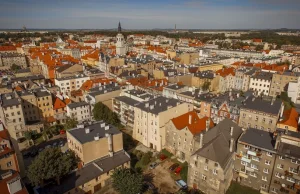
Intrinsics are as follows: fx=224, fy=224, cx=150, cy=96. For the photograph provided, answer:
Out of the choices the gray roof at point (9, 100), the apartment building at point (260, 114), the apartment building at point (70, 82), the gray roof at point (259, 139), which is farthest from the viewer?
the apartment building at point (70, 82)

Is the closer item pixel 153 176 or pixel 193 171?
pixel 193 171

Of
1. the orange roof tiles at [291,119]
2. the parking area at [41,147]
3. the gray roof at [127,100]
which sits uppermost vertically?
the gray roof at [127,100]

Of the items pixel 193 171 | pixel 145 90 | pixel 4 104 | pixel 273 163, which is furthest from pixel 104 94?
pixel 273 163

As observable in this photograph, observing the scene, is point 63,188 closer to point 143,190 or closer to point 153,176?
point 143,190

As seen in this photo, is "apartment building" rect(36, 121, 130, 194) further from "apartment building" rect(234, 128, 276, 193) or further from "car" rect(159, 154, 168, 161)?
"apartment building" rect(234, 128, 276, 193)

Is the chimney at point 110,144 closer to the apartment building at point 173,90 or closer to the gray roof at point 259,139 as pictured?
the gray roof at point 259,139

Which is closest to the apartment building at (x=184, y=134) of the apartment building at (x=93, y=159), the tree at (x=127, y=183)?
the apartment building at (x=93, y=159)
